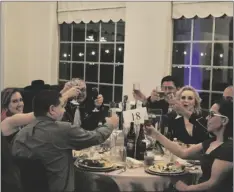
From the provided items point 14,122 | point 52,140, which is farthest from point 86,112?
point 52,140

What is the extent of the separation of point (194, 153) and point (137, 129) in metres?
0.41

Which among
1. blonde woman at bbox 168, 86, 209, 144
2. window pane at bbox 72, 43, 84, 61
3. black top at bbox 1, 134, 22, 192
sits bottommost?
black top at bbox 1, 134, 22, 192

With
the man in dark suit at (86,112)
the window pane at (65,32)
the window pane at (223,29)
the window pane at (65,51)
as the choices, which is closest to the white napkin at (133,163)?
the man in dark suit at (86,112)

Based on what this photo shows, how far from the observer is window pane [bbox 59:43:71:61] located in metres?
3.28

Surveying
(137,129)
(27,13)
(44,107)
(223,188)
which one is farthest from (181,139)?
(27,13)

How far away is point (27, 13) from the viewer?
2.92 metres

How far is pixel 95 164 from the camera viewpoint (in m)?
1.97

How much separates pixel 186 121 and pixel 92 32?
1.22 metres

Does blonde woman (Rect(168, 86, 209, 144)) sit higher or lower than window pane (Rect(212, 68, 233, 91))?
lower

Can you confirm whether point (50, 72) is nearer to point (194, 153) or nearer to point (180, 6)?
point (180, 6)

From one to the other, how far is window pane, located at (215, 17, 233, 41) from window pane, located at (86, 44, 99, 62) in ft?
3.68

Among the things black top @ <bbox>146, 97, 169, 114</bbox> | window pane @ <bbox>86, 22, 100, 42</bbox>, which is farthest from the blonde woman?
window pane @ <bbox>86, 22, 100, 42</bbox>

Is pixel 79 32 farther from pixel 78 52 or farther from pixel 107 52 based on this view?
pixel 107 52

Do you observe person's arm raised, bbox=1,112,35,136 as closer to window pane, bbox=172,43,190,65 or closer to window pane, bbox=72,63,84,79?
window pane, bbox=72,63,84,79
